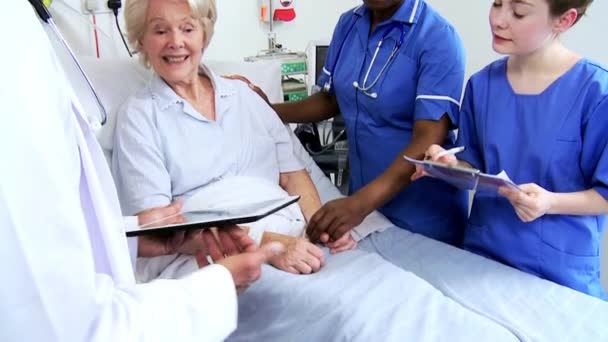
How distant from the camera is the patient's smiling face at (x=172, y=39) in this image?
1.34m

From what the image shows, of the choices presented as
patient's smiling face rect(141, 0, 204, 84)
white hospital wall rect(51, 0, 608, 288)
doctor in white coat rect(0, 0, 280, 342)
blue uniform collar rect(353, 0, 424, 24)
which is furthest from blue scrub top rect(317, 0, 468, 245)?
white hospital wall rect(51, 0, 608, 288)

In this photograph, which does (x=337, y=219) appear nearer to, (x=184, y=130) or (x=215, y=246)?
(x=215, y=246)

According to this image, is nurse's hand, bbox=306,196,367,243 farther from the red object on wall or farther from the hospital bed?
the red object on wall

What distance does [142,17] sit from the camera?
135cm

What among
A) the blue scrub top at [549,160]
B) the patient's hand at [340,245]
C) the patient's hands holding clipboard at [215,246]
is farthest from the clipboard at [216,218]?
→ the blue scrub top at [549,160]

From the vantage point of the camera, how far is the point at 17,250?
478mm

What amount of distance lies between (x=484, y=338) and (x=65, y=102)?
0.77m

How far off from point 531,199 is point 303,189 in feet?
2.30

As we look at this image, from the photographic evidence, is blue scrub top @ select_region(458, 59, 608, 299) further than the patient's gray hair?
No

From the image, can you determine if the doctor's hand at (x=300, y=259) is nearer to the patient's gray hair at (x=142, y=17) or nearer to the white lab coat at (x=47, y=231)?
the white lab coat at (x=47, y=231)

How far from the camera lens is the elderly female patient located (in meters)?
1.27

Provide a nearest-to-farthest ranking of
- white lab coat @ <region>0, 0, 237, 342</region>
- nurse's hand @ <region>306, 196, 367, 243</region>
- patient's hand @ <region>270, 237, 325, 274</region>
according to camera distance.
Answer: white lab coat @ <region>0, 0, 237, 342</region> < patient's hand @ <region>270, 237, 325, 274</region> < nurse's hand @ <region>306, 196, 367, 243</region>

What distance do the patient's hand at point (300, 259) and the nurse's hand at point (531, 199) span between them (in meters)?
0.45

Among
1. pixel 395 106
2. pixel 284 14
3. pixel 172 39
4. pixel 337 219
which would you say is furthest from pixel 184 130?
pixel 284 14
